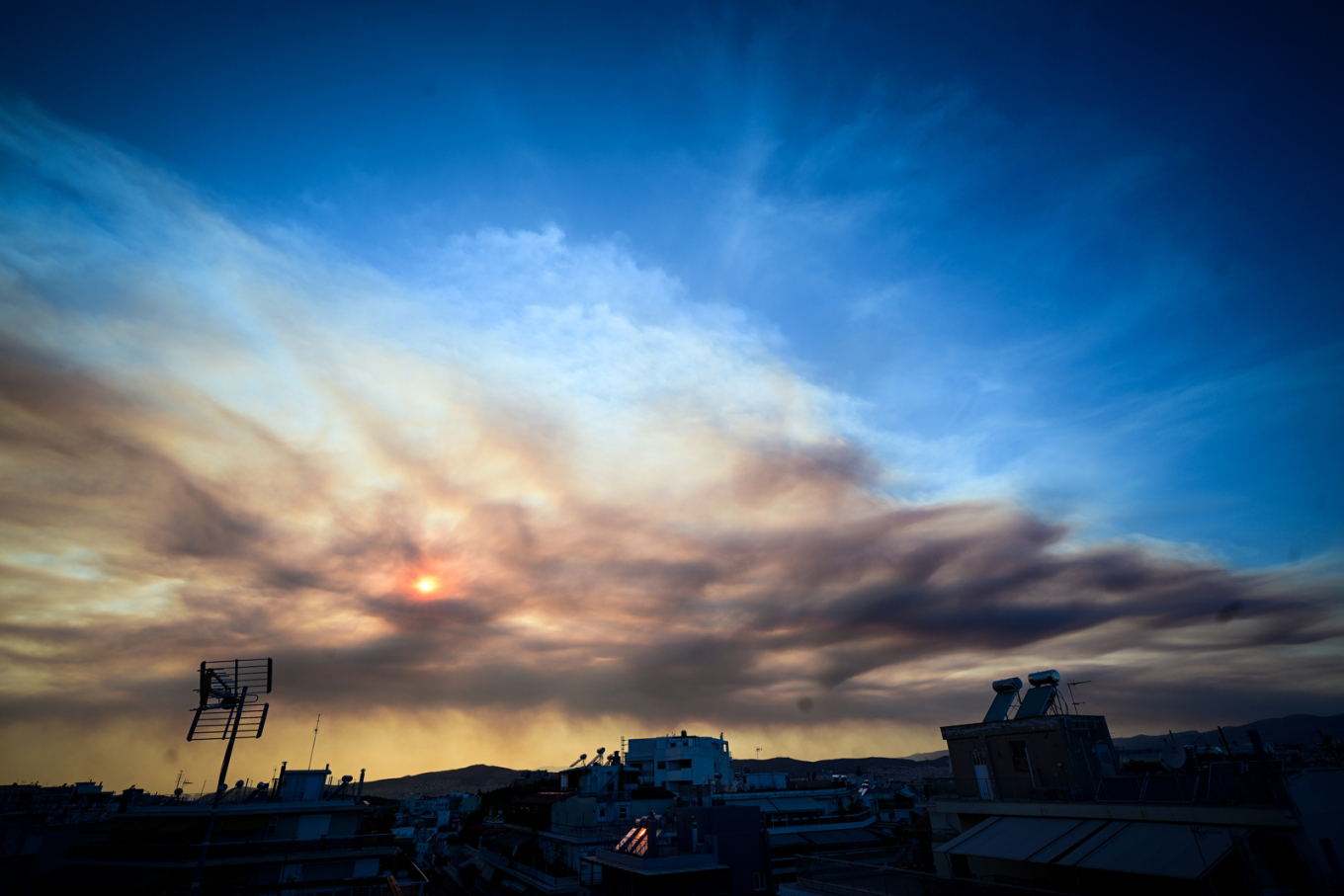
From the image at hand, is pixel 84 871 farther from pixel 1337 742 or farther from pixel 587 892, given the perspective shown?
pixel 1337 742

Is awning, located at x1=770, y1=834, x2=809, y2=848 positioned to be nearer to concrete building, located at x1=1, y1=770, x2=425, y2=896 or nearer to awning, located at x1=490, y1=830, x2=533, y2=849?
awning, located at x1=490, y1=830, x2=533, y2=849

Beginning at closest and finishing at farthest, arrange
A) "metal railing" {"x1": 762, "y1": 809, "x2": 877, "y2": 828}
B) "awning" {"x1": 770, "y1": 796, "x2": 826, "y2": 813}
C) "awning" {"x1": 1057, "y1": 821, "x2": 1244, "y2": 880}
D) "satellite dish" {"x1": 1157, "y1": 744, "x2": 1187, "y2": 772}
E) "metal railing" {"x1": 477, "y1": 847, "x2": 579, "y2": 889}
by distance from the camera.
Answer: "awning" {"x1": 1057, "y1": 821, "x2": 1244, "y2": 880} → "satellite dish" {"x1": 1157, "y1": 744, "x2": 1187, "y2": 772} → "metal railing" {"x1": 477, "y1": 847, "x2": 579, "y2": 889} → "metal railing" {"x1": 762, "y1": 809, "x2": 877, "y2": 828} → "awning" {"x1": 770, "y1": 796, "x2": 826, "y2": 813}

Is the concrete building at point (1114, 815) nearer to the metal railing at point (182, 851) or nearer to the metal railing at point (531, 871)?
the metal railing at point (531, 871)

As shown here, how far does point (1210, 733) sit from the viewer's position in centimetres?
3359

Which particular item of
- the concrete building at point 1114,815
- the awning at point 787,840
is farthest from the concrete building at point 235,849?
the awning at point 787,840

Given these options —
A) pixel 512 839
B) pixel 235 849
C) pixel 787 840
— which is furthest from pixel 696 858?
pixel 512 839

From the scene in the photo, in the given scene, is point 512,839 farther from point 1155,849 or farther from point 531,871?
point 1155,849

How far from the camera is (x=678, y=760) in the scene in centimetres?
10288

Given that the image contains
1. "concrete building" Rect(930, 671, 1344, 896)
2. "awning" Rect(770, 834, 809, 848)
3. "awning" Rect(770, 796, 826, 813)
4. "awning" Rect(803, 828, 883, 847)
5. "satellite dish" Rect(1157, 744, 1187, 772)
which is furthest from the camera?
"awning" Rect(770, 796, 826, 813)

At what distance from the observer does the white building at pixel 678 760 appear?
10044 centimetres

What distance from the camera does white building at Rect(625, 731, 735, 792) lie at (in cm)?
10044

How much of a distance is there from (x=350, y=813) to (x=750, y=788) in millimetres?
52670

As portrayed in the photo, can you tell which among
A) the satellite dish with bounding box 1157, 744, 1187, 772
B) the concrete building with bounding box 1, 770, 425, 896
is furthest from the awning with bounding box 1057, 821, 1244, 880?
the concrete building with bounding box 1, 770, 425, 896

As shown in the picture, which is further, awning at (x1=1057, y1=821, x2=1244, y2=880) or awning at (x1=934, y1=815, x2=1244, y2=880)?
awning at (x1=934, y1=815, x2=1244, y2=880)
